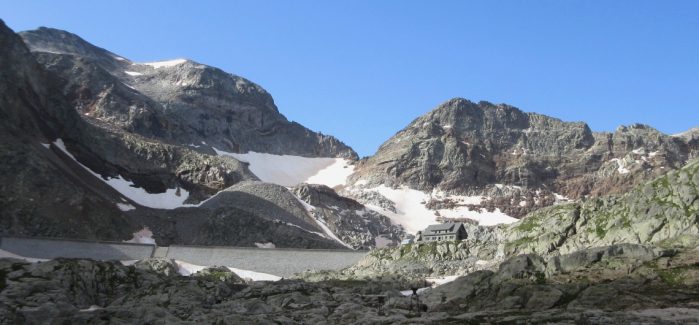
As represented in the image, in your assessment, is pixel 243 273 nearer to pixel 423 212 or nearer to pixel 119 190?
pixel 119 190

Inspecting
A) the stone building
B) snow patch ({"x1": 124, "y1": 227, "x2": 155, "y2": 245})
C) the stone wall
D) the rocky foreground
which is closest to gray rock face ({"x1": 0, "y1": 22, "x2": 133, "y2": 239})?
snow patch ({"x1": 124, "y1": 227, "x2": 155, "y2": 245})

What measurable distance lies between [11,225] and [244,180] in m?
70.2

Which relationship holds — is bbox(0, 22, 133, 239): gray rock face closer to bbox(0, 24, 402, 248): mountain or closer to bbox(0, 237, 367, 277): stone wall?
bbox(0, 24, 402, 248): mountain

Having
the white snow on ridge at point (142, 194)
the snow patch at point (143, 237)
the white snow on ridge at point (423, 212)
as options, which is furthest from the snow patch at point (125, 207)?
the white snow on ridge at point (423, 212)

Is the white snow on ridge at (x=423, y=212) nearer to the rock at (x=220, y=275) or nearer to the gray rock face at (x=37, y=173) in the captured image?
the gray rock face at (x=37, y=173)

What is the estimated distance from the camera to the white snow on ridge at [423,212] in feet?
570

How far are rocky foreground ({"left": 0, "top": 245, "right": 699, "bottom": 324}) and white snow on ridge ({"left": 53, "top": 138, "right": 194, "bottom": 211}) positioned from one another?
73171 millimetres

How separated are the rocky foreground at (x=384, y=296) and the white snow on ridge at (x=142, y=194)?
73.2 m

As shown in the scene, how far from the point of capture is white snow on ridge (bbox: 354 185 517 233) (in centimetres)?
17388

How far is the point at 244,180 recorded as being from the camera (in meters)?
157

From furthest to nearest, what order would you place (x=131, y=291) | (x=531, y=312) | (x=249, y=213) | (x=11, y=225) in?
(x=249, y=213), (x=11, y=225), (x=131, y=291), (x=531, y=312)

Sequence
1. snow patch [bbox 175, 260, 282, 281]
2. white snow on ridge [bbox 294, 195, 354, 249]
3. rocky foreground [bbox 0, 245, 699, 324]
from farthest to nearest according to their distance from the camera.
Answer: white snow on ridge [bbox 294, 195, 354, 249] → snow patch [bbox 175, 260, 282, 281] → rocky foreground [bbox 0, 245, 699, 324]

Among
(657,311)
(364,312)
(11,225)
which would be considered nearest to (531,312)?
(657,311)

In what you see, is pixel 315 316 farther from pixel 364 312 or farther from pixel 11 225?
pixel 11 225
